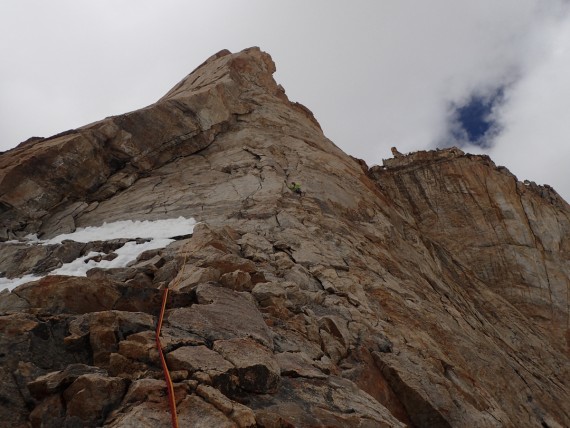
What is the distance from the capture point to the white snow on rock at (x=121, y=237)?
43.0 ft

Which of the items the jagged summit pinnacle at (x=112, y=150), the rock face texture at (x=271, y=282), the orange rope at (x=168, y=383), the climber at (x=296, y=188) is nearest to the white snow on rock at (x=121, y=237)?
the rock face texture at (x=271, y=282)

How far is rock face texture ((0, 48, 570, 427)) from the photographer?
702 centimetres

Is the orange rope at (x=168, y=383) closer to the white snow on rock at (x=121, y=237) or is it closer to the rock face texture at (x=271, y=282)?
the rock face texture at (x=271, y=282)

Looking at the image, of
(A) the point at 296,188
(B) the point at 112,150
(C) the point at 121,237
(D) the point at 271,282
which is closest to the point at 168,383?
(D) the point at 271,282

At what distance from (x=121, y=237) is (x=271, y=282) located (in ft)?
21.2

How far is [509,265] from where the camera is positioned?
1024 inches

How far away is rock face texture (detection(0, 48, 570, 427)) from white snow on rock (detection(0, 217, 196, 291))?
708 mm

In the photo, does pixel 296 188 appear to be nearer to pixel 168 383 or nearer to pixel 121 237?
pixel 121 237

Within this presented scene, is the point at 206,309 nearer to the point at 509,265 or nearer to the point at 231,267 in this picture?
the point at 231,267

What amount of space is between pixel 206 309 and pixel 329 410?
284cm

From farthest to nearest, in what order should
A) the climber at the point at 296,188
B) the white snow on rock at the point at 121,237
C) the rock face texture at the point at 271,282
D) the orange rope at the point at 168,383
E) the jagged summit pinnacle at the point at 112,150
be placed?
the jagged summit pinnacle at the point at 112,150
the climber at the point at 296,188
the white snow on rock at the point at 121,237
the rock face texture at the point at 271,282
the orange rope at the point at 168,383

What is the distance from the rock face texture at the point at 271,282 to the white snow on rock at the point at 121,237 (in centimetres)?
71

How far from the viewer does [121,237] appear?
50.7 ft

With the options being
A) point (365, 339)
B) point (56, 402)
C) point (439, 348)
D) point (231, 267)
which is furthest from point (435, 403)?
point (56, 402)
